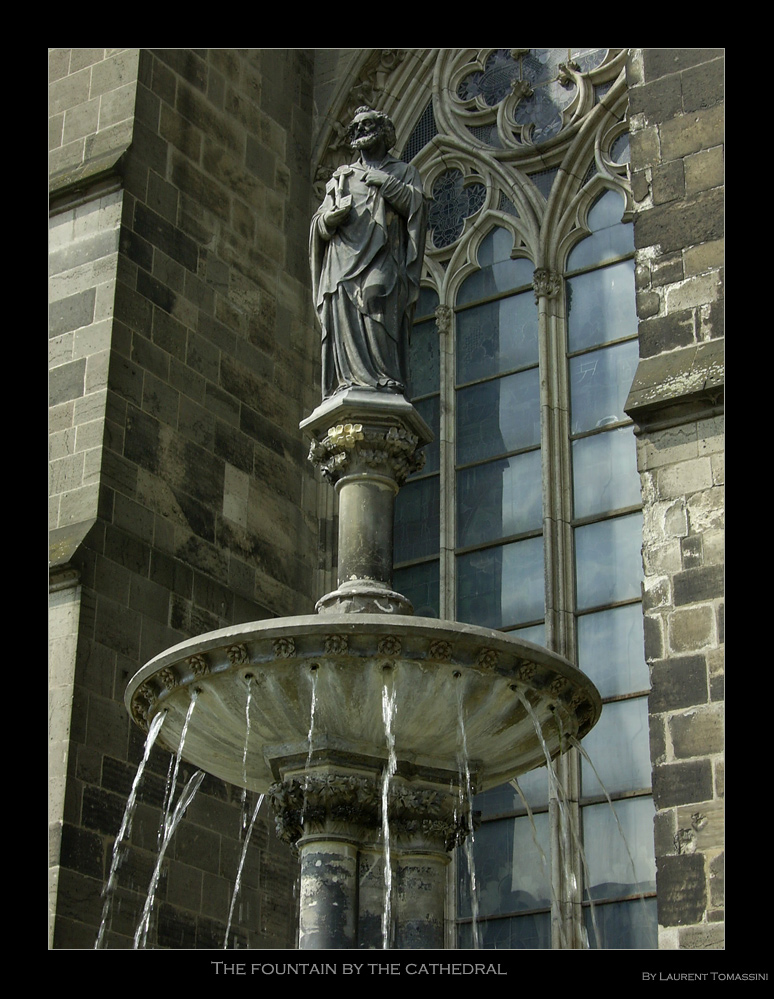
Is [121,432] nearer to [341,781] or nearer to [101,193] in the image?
[101,193]

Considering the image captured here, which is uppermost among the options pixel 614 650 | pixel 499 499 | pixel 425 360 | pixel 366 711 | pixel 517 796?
pixel 425 360

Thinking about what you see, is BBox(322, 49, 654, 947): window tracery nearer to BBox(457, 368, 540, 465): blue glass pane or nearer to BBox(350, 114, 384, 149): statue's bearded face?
BBox(457, 368, 540, 465): blue glass pane


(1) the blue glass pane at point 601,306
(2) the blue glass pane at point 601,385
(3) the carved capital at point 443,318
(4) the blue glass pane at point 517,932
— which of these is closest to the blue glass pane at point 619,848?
(4) the blue glass pane at point 517,932

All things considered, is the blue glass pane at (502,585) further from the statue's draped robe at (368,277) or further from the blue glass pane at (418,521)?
the statue's draped robe at (368,277)

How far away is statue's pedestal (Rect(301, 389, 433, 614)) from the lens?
8312 millimetres

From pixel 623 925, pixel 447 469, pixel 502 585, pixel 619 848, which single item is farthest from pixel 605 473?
pixel 623 925

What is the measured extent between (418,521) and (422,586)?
1.77 feet

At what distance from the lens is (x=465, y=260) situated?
13961mm

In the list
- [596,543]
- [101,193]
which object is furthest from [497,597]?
[101,193]

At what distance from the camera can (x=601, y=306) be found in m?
13.1

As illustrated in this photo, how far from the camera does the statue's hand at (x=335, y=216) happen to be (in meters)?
9.00

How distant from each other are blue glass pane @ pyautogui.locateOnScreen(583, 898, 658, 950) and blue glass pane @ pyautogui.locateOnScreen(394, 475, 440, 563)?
10.2 ft

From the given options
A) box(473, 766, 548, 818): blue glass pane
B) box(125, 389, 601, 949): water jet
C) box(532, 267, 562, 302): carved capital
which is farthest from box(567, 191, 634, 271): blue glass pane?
box(125, 389, 601, 949): water jet

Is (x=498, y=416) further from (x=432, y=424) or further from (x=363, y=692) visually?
(x=363, y=692)
